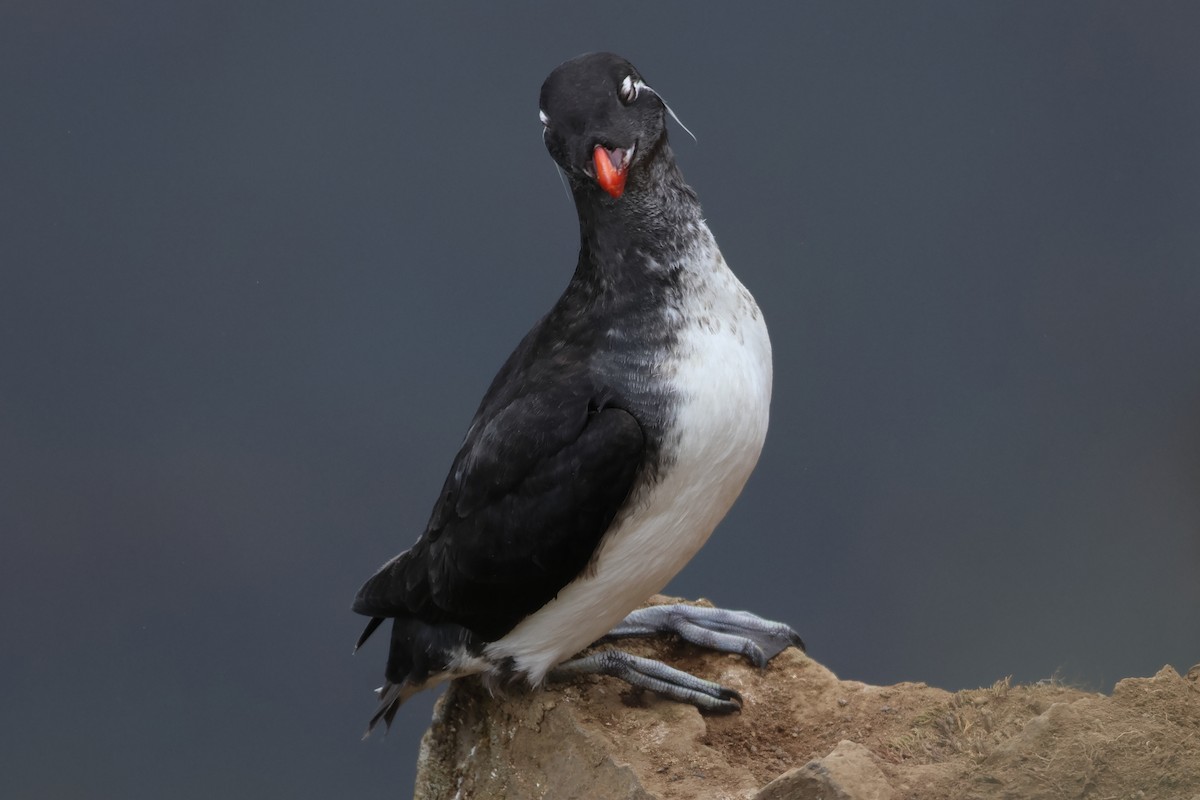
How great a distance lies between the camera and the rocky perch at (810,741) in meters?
3.48

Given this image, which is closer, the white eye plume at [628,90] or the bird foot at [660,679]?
the white eye plume at [628,90]

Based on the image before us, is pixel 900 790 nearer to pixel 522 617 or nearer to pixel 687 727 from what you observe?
pixel 687 727

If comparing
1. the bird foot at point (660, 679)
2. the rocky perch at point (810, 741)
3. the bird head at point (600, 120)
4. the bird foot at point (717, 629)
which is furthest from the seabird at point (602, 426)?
the bird foot at point (717, 629)

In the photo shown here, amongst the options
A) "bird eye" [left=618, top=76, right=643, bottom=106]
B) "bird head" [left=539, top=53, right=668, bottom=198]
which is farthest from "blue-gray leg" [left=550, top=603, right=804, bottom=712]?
"bird eye" [left=618, top=76, right=643, bottom=106]

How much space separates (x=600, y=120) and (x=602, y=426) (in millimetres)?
754

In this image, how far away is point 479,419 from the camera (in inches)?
177

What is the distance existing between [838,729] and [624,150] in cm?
174

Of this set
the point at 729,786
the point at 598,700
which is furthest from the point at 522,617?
the point at 729,786

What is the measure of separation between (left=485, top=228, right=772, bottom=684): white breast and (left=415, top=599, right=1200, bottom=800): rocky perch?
0.26 metres

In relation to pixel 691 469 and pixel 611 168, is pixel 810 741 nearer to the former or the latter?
pixel 691 469

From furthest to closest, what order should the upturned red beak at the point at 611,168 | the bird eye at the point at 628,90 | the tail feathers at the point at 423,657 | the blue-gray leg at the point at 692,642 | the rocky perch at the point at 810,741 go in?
the blue-gray leg at the point at 692,642
the tail feathers at the point at 423,657
the bird eye at the point at 628,90
the upturned red beak at the point at 611,168
the rocky perch at the point at 810,741

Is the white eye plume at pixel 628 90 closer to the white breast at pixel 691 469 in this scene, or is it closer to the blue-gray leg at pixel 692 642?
the white breast at pixel 691 469

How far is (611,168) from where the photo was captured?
12.6 feet

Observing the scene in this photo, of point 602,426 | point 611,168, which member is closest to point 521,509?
point 602,426
